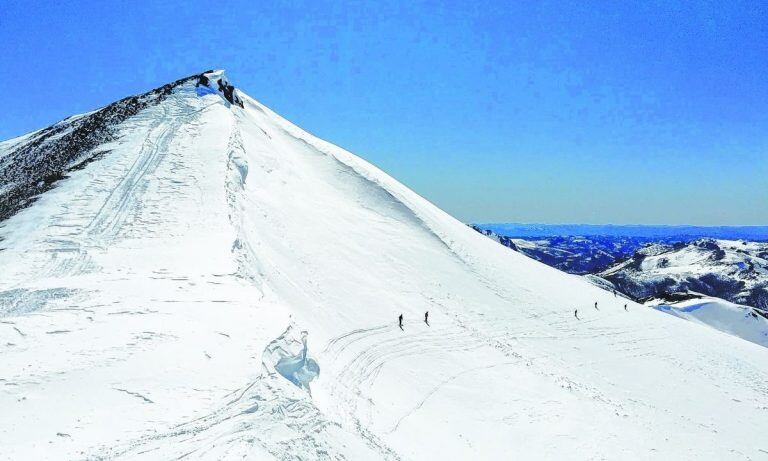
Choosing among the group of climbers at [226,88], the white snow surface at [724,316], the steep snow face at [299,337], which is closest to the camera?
the steep snow face at [299,337]

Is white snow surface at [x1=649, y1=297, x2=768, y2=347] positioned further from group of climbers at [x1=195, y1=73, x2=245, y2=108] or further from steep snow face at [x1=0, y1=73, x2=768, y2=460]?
group of climbers at [x1=195, y1=73, x2=245, y2=108]

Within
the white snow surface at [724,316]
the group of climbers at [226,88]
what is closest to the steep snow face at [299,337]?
the group of climbers at [226,88]

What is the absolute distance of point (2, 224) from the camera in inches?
979

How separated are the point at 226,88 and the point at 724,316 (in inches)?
3454

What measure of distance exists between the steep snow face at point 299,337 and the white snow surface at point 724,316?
1457 inches

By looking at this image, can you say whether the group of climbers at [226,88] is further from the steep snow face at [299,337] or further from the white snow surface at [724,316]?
the white snow surface at [724,316]

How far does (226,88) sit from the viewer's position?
6181 cm

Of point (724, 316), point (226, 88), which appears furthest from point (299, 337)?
point (724, 316)

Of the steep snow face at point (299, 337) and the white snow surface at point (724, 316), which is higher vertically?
the steep snow face at point (299, 337)

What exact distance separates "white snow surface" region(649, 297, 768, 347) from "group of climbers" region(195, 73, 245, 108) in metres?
75.4

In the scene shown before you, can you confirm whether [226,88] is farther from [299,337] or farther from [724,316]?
[724,316]

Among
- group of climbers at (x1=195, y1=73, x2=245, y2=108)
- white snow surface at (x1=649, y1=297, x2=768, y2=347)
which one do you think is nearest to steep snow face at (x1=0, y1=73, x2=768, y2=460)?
group of climbers at (x1=195, y1=73, x2=245, y2=108)

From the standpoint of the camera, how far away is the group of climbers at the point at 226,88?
198ft

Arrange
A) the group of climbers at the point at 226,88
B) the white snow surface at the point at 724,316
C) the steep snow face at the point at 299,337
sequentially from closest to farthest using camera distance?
the steep snow face at the point at 299,337 < the group of climbers at the point at 226,88 < the white snow surface at the point at 724,316
